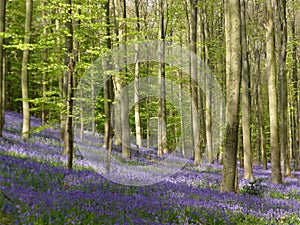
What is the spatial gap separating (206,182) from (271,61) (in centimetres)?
553

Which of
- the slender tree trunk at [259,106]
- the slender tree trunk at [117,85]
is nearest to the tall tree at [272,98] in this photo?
the slender tree trunk at [117,85]

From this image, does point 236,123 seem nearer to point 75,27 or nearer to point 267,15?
point 267,15

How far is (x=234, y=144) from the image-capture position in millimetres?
8305

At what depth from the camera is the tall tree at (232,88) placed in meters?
8.34

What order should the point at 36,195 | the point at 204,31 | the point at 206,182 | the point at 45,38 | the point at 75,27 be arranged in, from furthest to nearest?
the point at 204,31
the point at 75,27
the point at 45,38
the point at 206,182
the point at 36,195

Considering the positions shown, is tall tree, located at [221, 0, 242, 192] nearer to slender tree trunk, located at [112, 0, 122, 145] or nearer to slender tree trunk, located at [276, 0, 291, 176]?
slender tree trunk, located at [112, 0, 122, 145]

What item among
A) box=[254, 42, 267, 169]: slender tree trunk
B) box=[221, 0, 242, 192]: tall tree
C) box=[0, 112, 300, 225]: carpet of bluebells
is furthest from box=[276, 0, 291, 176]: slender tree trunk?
box=[221, 0, 242, 192]: tall tree

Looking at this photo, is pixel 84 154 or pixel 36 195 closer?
pixel 36 195

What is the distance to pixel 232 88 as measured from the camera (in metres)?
8.48

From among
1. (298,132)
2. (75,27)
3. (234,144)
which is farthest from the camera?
(298,132)

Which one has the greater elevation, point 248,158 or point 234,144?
point 234,144

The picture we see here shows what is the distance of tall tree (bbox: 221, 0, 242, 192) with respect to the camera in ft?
27.4

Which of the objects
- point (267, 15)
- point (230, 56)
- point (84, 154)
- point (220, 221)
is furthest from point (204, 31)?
point (220, 221)

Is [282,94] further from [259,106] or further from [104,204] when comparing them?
[104,204]
